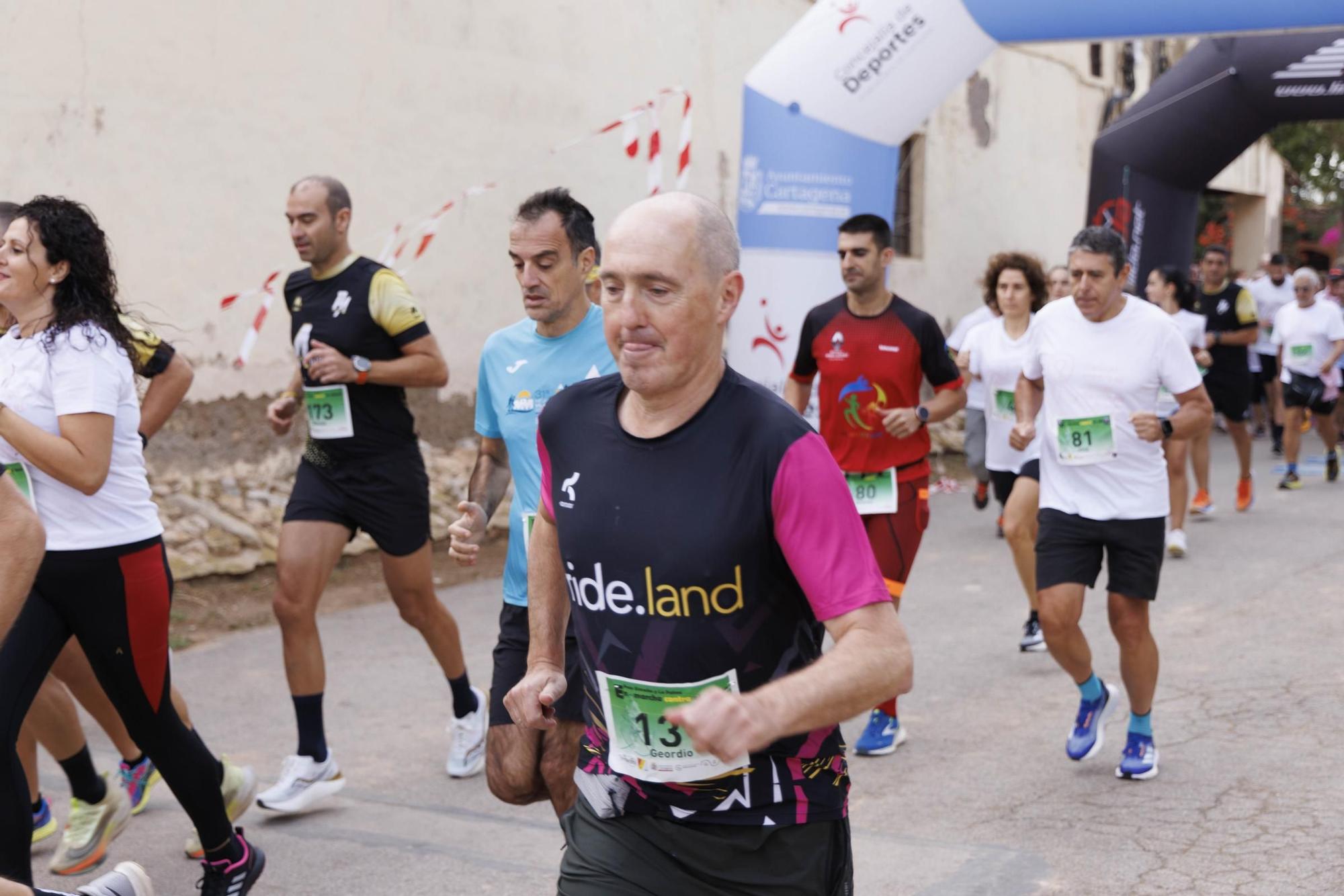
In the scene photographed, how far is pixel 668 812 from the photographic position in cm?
237

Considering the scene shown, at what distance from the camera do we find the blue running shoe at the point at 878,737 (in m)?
5.39

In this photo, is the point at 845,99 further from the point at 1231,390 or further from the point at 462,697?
the point at 1231,390

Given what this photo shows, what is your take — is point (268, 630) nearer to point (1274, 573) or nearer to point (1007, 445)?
point (1007, 445)

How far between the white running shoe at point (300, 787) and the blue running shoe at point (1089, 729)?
8.28ft

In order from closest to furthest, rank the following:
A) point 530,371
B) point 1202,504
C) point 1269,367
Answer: point 530,371 < point 1202,504 < point 1269,367

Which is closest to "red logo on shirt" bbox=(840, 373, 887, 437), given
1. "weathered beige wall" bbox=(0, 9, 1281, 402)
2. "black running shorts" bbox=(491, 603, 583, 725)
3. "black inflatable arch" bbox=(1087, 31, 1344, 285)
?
"black running shorts" bbox=(491, 603, 583, 725)

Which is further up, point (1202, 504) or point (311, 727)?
point (311, 727)

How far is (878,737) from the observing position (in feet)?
17.7

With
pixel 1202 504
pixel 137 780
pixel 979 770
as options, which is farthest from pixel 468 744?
pixel 1202 504

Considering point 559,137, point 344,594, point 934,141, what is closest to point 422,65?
point 559,137

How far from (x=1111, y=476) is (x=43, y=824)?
12.1 feet

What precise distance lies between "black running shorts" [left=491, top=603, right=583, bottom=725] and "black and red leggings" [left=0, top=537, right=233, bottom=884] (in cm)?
81

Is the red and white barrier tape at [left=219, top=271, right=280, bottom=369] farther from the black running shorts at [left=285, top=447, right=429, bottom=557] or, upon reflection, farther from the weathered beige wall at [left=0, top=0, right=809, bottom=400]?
the black running shorts at [left=285, top=447, right=429, bottom=557]

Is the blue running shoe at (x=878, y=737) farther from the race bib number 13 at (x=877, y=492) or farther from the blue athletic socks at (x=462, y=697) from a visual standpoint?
the blue athletic socks at (x=462, y=697)
